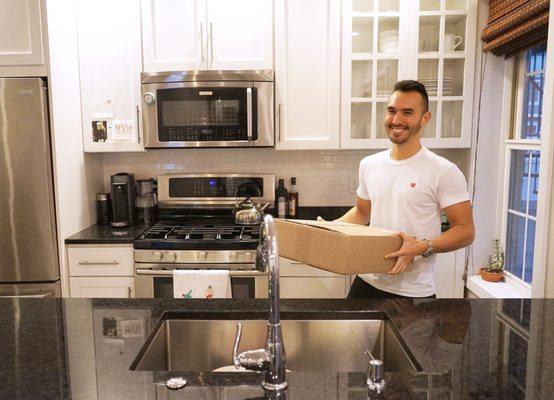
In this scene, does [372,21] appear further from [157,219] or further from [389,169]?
[157,219]

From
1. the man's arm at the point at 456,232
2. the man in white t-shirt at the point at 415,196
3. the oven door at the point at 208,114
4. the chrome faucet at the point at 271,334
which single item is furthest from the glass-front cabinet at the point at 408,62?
the chrome faucet at the point at 271,334

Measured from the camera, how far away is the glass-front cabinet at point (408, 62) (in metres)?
2.94

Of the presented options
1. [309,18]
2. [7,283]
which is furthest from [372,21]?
[7,283]

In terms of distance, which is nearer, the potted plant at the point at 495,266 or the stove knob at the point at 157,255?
the stove knob at the point at 157,255

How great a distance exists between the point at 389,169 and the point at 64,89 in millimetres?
1956

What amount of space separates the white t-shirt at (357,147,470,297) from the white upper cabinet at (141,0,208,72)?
159 cm

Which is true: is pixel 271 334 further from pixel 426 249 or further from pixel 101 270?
pixel 101 270

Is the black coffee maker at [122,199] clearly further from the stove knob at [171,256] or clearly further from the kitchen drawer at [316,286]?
→ the kitchen drawer at [316,286]

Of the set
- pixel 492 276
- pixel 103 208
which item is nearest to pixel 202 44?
pixel 103 208

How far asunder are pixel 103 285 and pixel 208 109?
4.02 ft

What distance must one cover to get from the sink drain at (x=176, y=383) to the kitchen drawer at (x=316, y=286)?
5.98 feet

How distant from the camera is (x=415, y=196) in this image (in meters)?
1.92

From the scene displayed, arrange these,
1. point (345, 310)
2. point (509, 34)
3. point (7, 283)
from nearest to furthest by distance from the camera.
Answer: point (345, 310), point (509, 34), point (7, 283)

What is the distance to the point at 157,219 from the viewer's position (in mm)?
3402
